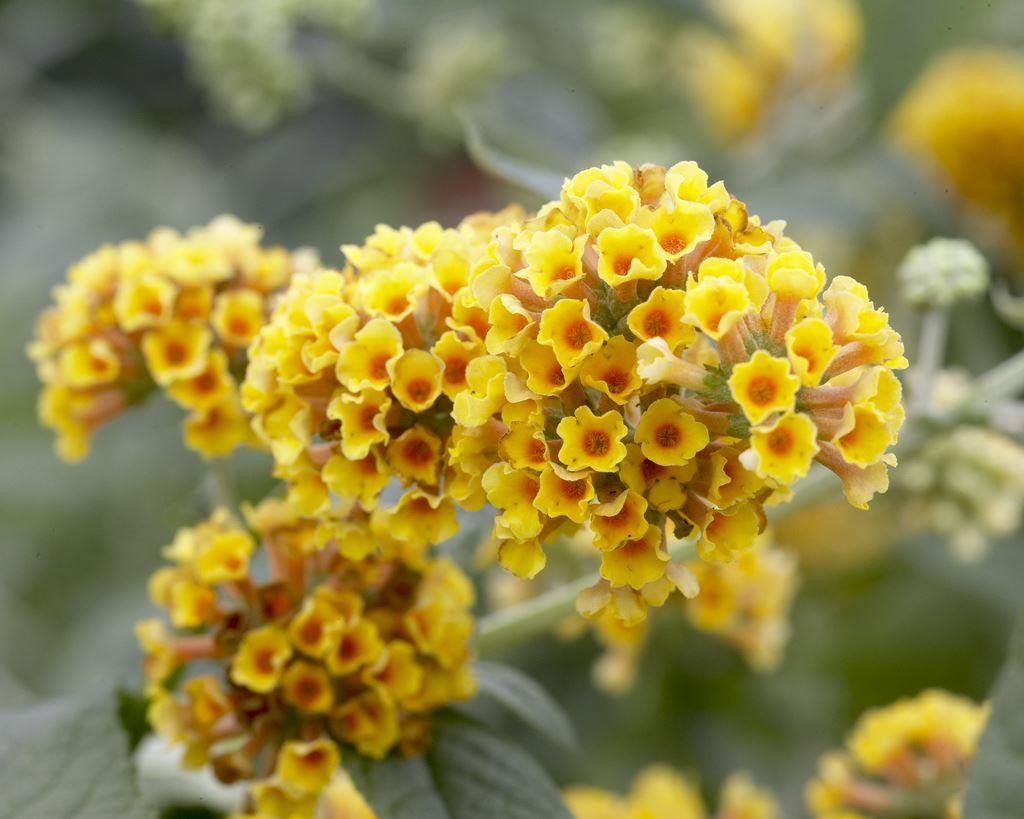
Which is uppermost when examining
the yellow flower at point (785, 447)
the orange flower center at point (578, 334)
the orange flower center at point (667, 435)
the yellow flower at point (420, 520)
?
the yellow flower at point (785, 447)

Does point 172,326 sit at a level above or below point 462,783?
above

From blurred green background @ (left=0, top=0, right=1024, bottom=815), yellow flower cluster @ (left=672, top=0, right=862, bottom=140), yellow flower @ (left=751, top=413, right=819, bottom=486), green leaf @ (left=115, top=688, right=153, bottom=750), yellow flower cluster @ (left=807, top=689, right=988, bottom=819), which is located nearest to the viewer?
yellow flower @ (left=751, top=413, right=819, bottom=486)

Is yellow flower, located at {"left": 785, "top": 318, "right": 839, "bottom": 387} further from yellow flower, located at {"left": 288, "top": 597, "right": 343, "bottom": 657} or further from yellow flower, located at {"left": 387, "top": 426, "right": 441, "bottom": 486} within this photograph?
yellow flower, located at {"left": 288, "top": 597, "right": 343, "bottom": 657}

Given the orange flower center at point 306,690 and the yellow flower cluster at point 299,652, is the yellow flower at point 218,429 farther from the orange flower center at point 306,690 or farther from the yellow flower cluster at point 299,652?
the orange flower center at point 306,690

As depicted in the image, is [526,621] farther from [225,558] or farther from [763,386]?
[763,386]

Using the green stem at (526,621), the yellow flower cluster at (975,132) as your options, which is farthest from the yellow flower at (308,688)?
the yellow flower cluster at (975,132)

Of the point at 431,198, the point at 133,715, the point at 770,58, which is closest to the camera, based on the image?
the point at 133,715

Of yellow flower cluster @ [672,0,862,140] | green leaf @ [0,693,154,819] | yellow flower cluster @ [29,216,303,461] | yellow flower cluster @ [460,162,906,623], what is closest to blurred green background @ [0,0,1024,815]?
yellow flower cluster @ [672,0,862,140]

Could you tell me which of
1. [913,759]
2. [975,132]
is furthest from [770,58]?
[913,759]
